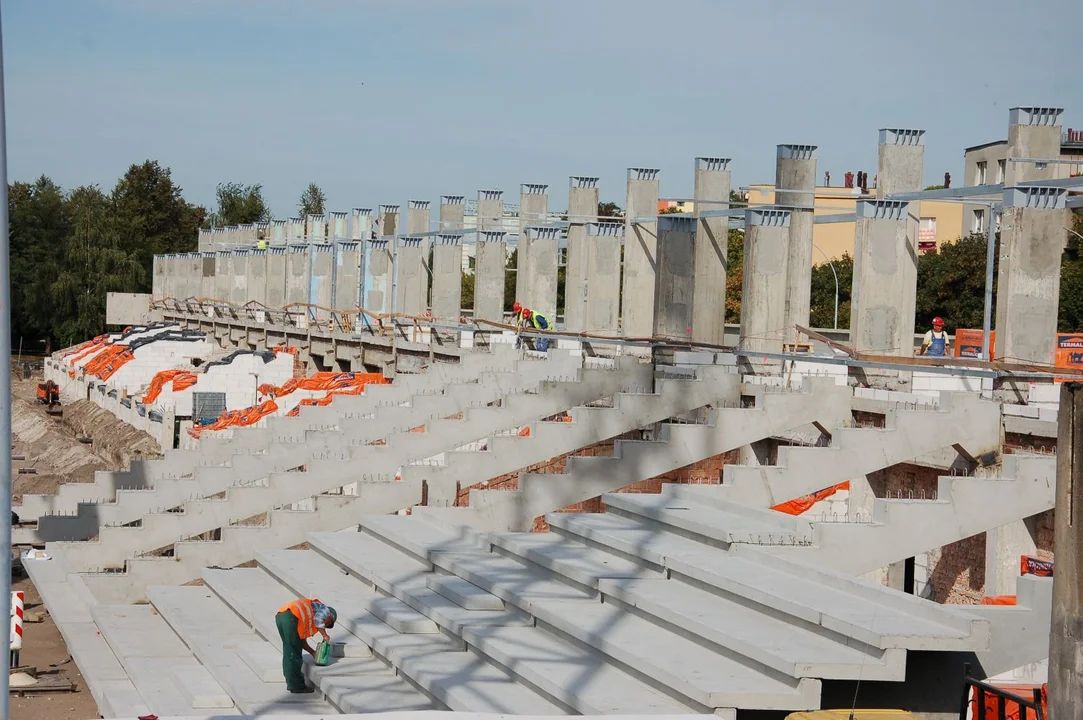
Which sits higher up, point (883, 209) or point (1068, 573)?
point (883, 209)

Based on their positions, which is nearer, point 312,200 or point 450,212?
point 450,212

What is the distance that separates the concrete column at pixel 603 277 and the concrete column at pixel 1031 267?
1057 cm

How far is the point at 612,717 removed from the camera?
28.8 feet

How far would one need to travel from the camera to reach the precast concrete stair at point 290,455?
832 inches

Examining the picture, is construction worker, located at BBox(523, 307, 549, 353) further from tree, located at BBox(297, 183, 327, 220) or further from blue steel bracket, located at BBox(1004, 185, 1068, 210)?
tree, located at BBox(297, 183, 327, 220)

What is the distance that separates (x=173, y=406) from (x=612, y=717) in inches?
1098

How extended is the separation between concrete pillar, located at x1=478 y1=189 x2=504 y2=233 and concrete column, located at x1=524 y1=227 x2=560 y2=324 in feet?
4.94

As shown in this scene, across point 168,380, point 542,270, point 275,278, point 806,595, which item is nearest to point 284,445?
point 542,270

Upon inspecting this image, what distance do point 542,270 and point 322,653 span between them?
51.6 feet

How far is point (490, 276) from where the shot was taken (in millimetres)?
29359

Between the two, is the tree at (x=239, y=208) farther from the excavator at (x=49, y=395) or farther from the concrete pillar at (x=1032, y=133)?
the concrete pillar at (x=1032, y=133)

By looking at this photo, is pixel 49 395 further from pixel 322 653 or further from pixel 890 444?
pixel 890 444

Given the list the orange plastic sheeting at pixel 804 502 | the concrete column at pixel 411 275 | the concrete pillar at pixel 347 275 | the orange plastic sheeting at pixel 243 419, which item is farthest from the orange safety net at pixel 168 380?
the orange plastic sheeting at pixel 804 502

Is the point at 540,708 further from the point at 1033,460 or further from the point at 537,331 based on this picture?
the point at 537,331
